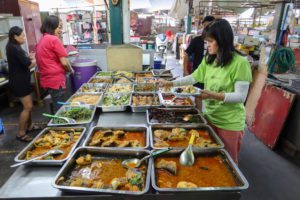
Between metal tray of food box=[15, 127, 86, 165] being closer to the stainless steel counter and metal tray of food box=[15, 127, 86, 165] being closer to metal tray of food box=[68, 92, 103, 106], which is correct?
the stainless steel counter

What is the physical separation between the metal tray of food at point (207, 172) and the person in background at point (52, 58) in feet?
7.63

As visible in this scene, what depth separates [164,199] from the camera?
3.73ft

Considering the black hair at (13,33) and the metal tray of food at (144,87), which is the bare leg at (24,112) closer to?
the black hair at (13,33)

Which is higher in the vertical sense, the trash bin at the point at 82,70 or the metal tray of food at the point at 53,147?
the trash bin at the point at 82,70

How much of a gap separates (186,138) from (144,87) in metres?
1.32

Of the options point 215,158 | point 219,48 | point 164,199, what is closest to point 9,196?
point 164,199

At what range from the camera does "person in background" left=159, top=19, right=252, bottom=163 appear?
164cm

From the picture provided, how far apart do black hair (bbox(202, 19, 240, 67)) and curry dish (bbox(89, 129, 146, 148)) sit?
874mm

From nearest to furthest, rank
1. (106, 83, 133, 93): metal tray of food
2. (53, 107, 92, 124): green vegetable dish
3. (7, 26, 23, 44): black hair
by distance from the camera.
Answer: (53, 107, 92, 124): green vegetable dish, (106, 83, 133, 93): metal tray of food, (7, 26, 23, 44): black hair

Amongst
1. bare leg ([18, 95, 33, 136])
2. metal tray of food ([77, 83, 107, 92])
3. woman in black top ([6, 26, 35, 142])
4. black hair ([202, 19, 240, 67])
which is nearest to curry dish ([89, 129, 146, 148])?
black hair ([202, 19, 240, 67])

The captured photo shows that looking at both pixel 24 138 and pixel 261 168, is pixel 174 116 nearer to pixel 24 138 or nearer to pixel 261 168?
pixel 261 168

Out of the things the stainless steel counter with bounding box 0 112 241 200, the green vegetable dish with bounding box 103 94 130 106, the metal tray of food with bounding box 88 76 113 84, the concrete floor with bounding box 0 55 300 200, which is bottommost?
the concrete floor with bounding box 0 55 300 200

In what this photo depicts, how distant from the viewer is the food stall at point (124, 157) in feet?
3.79

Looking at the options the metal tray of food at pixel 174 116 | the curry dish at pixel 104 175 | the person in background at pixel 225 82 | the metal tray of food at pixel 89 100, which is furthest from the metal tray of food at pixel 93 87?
the curry dish at pixel 104 175
